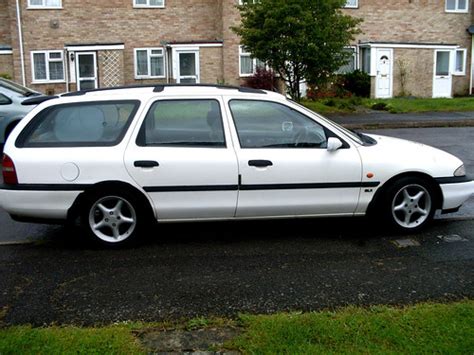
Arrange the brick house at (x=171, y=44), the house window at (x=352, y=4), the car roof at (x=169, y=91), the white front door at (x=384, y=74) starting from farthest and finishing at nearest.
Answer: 1. the house window at (x=352, y=4)
2. the white front door at (x=384, y=74)
3. the brick house at (x=171, y=44)
4. the car roof at (x=169, y=91)

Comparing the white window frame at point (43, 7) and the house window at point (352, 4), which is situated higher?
the house window at point (352, 4)

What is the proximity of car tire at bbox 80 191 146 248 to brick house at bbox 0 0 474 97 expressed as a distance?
18939 mm

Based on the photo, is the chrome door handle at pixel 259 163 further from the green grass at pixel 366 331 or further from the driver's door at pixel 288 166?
the green grass at pixel 366 331

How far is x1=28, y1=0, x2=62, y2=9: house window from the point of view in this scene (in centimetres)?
2509

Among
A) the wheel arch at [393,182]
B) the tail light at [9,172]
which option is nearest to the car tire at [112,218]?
the tail light at [9,172]

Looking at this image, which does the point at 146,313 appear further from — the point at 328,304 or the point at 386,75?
the point at 386,75

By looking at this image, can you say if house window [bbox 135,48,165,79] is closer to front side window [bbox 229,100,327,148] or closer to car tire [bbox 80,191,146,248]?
front side window [bbox 229,100,327,148]

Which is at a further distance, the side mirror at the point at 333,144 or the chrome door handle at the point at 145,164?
the side mirror at the point at 333,144

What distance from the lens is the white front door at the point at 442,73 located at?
28.0 metres

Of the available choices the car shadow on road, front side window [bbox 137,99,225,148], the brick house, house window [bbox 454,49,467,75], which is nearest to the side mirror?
the car shadow on road

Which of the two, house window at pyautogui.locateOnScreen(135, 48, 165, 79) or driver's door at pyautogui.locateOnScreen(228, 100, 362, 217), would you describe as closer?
driver's door at pyautogui.locateOnScreen(228, 100, 362, 217)

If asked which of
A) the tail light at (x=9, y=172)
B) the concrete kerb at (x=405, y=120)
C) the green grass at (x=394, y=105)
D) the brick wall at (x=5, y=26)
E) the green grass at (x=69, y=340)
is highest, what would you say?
the brick wall at (x=5, y=26)

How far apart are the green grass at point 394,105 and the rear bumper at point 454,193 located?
47.2ft

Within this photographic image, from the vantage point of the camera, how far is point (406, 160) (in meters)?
6.00
